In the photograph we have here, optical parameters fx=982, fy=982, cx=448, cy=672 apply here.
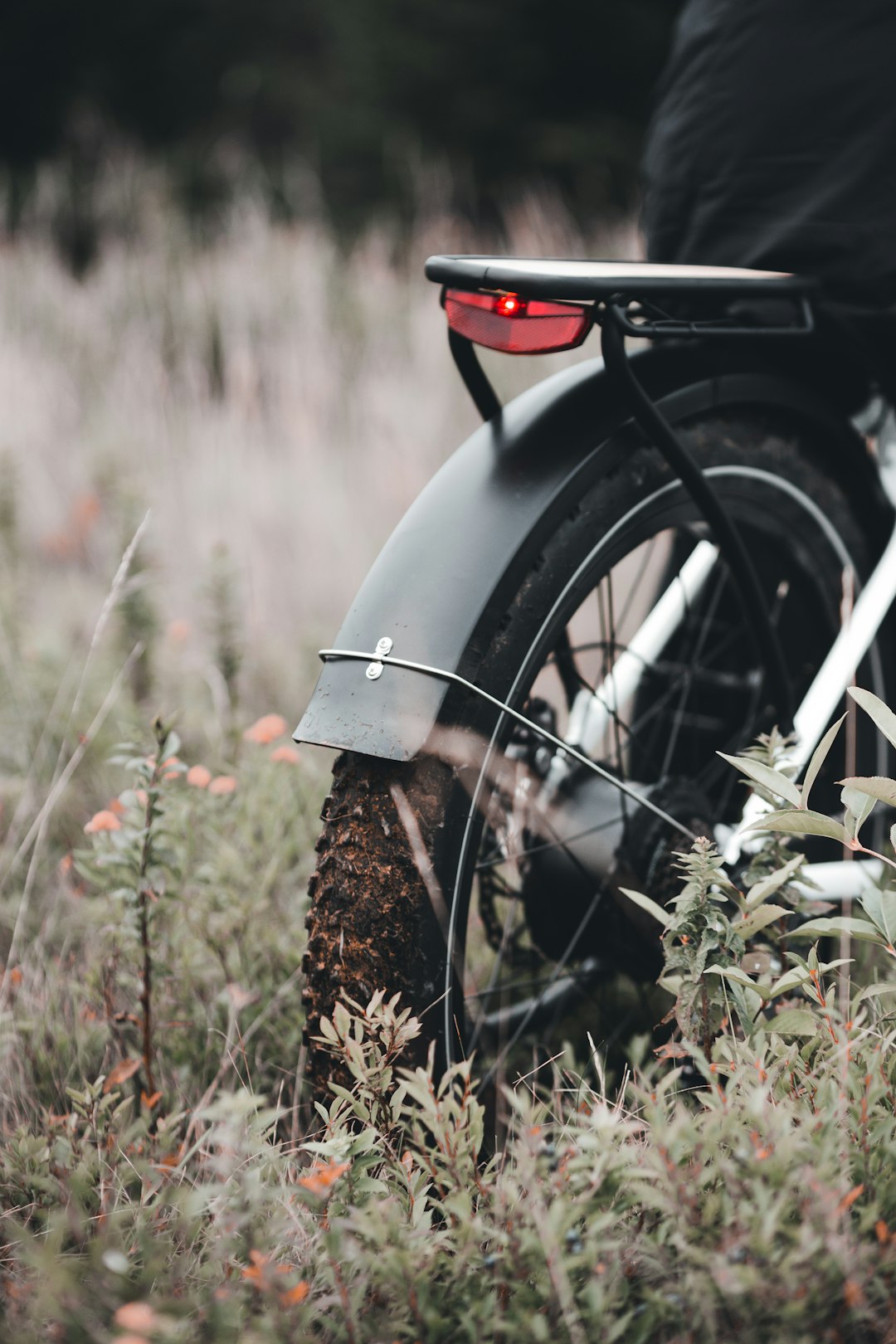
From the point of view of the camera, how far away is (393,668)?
1.06m

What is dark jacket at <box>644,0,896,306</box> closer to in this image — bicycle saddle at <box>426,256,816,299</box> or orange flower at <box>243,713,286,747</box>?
bicycle saddle at <box>426,256,816,299</box>

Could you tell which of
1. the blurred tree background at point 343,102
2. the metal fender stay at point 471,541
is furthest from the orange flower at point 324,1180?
the blurred tree background at point 343,102

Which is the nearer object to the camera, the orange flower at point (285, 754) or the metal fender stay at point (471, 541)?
the metal fender stay at point (471, 541)

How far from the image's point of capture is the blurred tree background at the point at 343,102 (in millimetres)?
8672

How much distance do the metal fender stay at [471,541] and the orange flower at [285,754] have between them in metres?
0.49

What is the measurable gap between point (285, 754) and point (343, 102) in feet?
38.5

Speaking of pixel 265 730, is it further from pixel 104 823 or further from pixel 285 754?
pixel 104 823

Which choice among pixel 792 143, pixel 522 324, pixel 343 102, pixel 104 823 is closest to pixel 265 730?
pixel 104 823

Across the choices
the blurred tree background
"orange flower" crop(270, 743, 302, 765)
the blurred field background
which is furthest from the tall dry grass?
the blurred tree background

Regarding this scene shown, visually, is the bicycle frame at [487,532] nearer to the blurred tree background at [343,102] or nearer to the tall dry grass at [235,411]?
the tall dry grass at [235,411]

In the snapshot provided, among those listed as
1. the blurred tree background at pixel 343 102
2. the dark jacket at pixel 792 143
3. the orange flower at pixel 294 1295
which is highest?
the blurred tree background at pixel 343 102

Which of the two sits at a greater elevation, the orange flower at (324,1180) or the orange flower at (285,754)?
the orange flower at (285,754)

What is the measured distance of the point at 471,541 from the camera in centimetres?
112

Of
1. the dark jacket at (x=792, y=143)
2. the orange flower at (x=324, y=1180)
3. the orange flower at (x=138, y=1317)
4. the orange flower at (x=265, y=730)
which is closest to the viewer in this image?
the orange flower at (x=138, y=1317)
